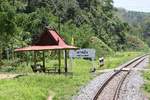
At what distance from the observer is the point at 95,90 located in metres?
27.5

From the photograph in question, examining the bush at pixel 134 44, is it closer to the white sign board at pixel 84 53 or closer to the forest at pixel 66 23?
the forest at pixel 66 23

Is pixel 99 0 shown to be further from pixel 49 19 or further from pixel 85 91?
pixel 85 91

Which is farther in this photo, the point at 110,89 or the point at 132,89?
the point at 132,89

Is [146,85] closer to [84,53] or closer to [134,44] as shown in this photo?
[84,53]

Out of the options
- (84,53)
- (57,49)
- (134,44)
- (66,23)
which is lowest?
(134,44)

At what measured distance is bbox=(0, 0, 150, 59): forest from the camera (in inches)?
1965

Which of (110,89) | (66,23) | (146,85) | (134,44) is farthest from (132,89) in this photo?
(134,44)

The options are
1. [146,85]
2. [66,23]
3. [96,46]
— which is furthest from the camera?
[66,23]

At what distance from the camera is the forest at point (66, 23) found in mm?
49916

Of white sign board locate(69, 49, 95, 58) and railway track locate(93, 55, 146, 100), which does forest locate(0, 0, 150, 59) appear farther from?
railway track locate(93, 55, 146, 100)

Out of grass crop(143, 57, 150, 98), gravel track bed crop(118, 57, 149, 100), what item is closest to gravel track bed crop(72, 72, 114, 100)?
gravel track bed crop(118, 57, 149, 100)

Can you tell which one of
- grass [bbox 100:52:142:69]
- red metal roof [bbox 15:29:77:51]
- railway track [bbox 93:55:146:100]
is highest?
red metal roof [bbox 15:29:77:51]

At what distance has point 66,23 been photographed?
88875 mm

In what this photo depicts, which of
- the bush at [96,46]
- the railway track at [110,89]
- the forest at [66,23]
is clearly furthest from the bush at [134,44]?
the railway track at [110,89]
